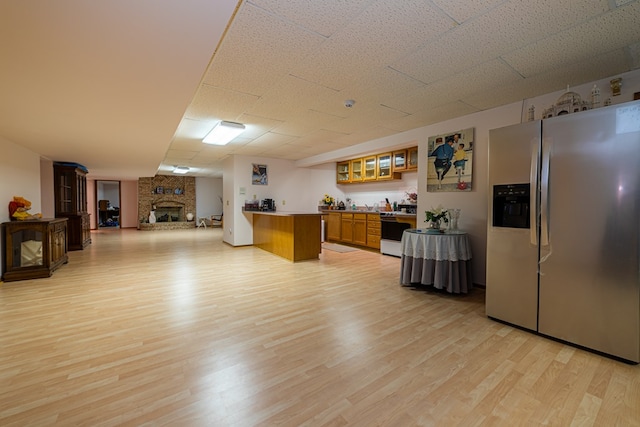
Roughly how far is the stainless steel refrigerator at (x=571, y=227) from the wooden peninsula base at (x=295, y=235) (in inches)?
127

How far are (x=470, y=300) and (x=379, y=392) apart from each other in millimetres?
2148

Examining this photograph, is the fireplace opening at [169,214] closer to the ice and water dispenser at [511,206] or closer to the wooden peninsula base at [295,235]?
the wooden peninsula base at [295,235]

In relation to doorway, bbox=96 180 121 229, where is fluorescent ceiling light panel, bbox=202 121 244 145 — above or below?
above

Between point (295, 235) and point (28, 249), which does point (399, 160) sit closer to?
point (295, 235)

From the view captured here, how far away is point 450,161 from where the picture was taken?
3988 mm

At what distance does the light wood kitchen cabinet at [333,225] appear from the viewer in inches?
279

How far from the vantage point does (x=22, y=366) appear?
184 centimetres

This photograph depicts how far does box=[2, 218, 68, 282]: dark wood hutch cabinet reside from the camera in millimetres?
3801

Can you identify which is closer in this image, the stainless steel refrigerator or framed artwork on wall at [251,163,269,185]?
the stainless steel refrigerator

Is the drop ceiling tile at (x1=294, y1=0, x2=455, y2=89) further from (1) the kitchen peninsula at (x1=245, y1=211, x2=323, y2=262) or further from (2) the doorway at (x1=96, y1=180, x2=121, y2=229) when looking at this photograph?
(2) the doorway at (x1=96, y1=180, x2=121, y2=229)

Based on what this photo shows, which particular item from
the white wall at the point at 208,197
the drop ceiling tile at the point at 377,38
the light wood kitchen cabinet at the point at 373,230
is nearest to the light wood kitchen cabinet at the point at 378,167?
the light wood kitchen cabinet at the point at 373,230

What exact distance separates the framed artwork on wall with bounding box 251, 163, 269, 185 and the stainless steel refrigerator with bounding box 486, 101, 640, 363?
5459 mm

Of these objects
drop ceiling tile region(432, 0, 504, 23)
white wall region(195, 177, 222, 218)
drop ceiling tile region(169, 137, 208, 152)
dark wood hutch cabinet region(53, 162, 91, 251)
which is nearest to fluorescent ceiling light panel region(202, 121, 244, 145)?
drop ceiling tile region(169, 137, 208, 152)

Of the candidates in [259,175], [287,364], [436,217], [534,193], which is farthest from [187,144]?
[534,193]
